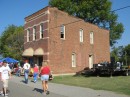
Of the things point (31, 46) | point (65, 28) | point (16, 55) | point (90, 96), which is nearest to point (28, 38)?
point (31, 46)

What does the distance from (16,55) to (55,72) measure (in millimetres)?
28494

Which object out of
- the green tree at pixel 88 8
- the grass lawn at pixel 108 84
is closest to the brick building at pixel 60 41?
the grass lawn at pixel 108 84

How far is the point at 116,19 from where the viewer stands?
64.4m

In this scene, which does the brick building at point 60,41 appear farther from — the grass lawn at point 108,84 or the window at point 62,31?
the grass lawn at point 108,84

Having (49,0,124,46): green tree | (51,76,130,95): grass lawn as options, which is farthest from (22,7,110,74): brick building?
(49,0,124,46): green tree

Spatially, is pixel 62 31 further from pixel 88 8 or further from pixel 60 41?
pixel 88 8

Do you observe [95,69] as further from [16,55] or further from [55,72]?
[16,55]

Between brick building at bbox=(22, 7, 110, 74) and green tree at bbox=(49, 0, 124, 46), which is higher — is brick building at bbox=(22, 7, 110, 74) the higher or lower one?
the lower one

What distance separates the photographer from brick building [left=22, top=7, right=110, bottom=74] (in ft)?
115

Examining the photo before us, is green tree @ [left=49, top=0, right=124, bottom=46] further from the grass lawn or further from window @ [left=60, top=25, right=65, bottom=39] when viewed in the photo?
the grass lawn

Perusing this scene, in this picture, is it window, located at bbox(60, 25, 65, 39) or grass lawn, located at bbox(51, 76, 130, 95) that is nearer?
grass lawn, located at bbox(51, 76, 130, 95)

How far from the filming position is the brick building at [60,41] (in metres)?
35.0

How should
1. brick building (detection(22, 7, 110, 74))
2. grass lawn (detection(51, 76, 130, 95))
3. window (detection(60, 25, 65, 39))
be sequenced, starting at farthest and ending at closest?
1. window (detection(60, 25, 65, 39))
2. brick building (detection(22, 7, 110, 74))
3. grass lawn (detection(51, 76, 130, 95))

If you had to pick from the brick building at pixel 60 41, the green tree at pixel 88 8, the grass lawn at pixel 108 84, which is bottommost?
the grass lawn at pixel 108 84
